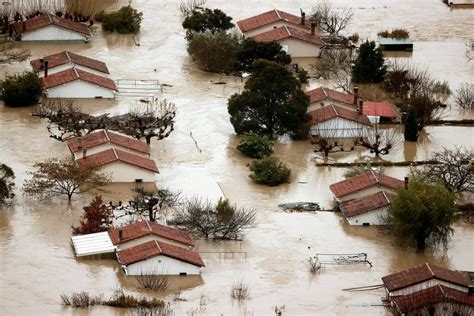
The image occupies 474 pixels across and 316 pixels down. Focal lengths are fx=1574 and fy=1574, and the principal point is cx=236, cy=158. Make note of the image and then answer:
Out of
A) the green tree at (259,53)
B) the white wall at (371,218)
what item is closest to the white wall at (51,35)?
the green tree at (259,53)

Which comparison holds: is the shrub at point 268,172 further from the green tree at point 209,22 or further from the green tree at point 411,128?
the green tree at point 209,22

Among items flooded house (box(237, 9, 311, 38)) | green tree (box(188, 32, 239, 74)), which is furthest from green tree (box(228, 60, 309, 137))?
flooded house (box(237, 9, 311, 38))

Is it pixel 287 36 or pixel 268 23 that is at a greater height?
pixel 268 23

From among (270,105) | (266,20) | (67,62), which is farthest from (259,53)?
(270,105)

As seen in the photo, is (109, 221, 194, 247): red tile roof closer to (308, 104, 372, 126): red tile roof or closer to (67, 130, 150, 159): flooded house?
(67, 130, 150, 159): flooded house

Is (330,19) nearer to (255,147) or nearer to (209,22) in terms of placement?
(209,22)

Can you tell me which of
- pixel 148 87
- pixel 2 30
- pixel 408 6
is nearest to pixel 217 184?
pixel 148 87
